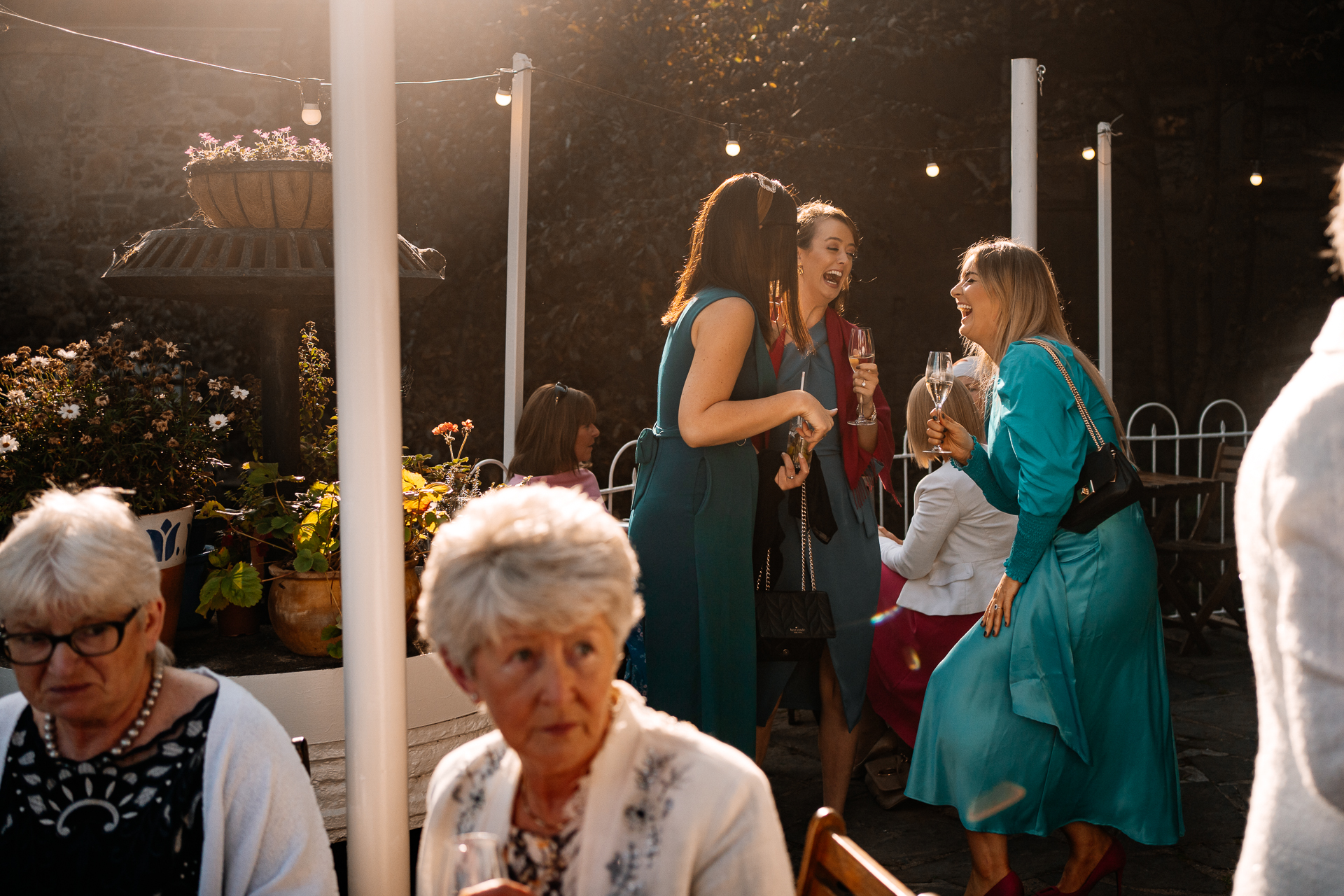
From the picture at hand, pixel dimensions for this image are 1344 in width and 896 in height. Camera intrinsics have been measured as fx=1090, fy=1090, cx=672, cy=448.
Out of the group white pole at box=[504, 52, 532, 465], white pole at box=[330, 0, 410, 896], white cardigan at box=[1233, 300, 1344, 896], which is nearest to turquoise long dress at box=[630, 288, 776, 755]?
white pole at box=[330, 0, 410, 896]

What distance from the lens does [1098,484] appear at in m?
2.60

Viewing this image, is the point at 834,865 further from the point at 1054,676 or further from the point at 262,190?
the point at 262,190

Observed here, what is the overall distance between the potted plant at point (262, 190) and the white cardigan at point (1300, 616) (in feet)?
8.94

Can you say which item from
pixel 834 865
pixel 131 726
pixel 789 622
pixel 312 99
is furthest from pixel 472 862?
pixel 312 99

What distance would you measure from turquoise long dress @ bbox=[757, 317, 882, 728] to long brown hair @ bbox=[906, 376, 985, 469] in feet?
1.06

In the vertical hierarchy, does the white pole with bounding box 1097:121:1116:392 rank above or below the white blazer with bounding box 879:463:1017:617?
above

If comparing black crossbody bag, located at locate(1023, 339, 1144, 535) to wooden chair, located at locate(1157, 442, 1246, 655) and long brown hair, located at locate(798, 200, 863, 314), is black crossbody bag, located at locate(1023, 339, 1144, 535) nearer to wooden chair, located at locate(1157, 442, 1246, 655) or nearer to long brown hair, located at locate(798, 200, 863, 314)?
long brown hair, located at locate(798, 200, 863, 314)

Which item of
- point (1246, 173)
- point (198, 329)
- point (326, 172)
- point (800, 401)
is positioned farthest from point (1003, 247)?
point (198, 329)

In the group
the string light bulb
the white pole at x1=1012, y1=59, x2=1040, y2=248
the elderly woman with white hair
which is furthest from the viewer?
the string light bulb

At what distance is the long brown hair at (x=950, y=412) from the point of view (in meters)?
3.47

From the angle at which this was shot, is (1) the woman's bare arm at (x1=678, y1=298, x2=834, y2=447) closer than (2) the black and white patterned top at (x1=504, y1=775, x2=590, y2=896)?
No

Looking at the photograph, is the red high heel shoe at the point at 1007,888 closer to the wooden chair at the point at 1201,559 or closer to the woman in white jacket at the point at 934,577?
the woman in white jacket at the point at 934,577

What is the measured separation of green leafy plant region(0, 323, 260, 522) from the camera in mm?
2777

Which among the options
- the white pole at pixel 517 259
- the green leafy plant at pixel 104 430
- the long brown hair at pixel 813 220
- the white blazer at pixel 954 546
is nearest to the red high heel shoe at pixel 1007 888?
the white blazer at pixel 954 546
